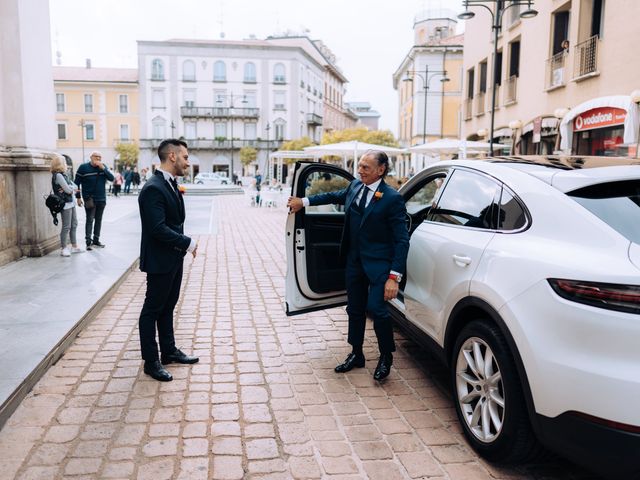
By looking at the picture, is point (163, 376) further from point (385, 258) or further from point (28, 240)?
point (28, 240)

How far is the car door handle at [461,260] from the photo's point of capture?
345 centimetres

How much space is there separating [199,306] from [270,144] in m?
64.4

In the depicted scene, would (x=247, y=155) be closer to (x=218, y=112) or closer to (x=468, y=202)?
(x=218, y=112)

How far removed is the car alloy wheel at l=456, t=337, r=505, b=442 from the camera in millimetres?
3135

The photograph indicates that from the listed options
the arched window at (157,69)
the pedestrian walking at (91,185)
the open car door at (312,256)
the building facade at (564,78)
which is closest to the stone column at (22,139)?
the pedestrian walking at (91,185)

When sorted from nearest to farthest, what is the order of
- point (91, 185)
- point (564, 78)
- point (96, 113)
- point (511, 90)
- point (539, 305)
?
point (539, 305), point (91, 185), point (564, 78), point (511, 90), point (96, 113)

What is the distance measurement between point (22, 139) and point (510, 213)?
8073mm

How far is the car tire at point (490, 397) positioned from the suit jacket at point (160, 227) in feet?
7.17

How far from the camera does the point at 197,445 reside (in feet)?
11.1

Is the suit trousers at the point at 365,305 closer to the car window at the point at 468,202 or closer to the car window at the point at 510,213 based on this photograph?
the car window at the point at 468,202

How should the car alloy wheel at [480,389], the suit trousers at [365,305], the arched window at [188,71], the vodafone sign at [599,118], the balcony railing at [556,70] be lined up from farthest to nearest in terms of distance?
1. the arched window at [188,71]
2. the balcony railing at [556,70]
3. the vodafone sign at [599,118]
4. the suit trousers at [365,305]
5. the car alloy wheel at [480,389]

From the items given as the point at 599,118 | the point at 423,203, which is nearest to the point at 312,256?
the point at 423,203

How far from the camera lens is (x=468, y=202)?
3.96 m

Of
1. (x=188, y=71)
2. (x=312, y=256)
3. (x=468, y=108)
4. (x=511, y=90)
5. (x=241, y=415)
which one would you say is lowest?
(x=241, y=415)
